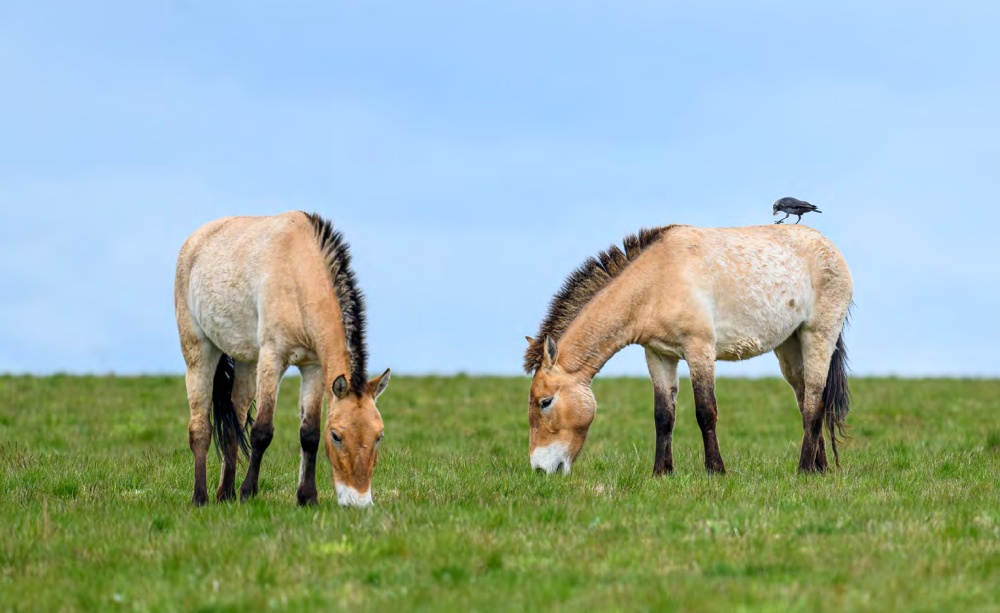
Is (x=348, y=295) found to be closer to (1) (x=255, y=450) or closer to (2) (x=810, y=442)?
(1) (x=255, y=450)

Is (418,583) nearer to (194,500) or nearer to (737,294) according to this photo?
(194,500)

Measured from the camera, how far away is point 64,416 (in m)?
19.9

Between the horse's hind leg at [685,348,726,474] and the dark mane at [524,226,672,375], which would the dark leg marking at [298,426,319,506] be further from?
the horse's hind leg at [685,348,726,474]

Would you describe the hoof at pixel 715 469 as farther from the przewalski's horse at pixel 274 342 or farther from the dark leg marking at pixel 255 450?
the dark leg marking at pixel 255 450

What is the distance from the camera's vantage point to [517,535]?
8.04 metres

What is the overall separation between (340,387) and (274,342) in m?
1.13

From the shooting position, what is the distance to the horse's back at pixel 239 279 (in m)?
10.3

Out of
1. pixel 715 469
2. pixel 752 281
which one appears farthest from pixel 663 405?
pixel 752 281

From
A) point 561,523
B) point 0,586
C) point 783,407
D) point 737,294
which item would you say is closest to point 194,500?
point 0,586

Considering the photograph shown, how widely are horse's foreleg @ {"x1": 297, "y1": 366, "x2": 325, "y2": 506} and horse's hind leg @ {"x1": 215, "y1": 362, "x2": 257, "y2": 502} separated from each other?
1.54 meters

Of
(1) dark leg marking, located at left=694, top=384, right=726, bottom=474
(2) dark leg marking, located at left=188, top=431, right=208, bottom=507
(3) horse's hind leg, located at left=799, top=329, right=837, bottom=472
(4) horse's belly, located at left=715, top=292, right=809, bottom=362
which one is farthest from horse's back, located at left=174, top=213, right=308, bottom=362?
(3) horse's hind leg, located at left=799, top=329, right=837, bottom=472

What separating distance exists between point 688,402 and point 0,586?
59.0 ft

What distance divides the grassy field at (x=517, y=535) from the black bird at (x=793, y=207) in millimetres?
3264

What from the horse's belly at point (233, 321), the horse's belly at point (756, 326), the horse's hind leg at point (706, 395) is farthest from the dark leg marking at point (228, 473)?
the horse's belly at point (756, 326)
